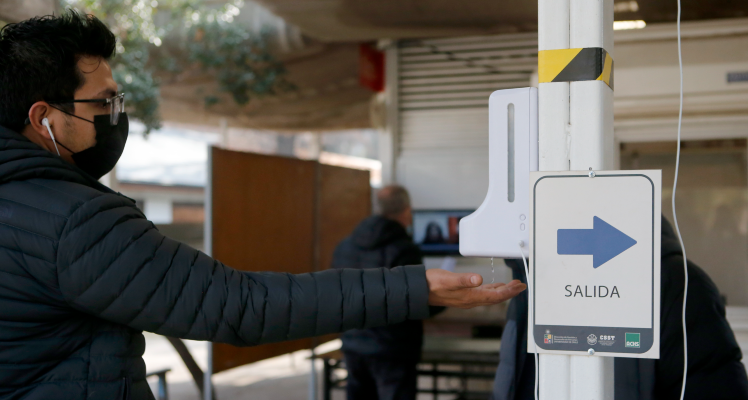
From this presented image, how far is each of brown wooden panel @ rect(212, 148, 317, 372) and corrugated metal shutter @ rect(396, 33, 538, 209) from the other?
1.17 metres

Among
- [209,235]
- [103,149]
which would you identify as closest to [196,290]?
[103,149]

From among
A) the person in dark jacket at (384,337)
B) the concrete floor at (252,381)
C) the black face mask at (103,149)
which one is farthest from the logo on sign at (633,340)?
the concrete floor at (252,381)

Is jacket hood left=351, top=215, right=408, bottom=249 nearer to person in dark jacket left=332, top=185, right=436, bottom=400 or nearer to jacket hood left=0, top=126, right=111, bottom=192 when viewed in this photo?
person in dark jacket left=332, top=185, right=436, bottom=400

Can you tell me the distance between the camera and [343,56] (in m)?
7.84

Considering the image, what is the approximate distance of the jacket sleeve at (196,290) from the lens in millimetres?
1144

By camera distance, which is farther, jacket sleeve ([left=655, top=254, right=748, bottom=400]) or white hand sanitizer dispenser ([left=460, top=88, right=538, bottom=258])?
jacket sleeve ([left=655, top=254, right=748, bottom=400])

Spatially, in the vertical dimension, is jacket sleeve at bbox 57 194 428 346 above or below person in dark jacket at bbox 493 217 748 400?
above

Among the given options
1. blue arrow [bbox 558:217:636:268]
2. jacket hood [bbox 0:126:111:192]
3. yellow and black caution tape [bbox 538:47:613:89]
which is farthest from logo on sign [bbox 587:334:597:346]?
jacket hood [bbox 0:126:111:192]

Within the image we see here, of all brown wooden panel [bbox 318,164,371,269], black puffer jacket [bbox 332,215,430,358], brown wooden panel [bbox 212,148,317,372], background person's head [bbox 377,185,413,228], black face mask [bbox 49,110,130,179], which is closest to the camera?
black face mask [bbox 49,110,130,179]

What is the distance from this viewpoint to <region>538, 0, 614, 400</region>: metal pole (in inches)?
43.5

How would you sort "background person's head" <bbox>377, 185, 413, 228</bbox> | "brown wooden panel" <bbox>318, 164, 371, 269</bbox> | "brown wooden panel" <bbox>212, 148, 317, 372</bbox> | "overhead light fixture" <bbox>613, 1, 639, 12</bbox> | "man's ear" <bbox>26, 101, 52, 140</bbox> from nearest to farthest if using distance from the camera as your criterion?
"man's ear" <bbox>26, 101, 52, 140</bbox>
"background person's head" <bbox>377, 185, 413, 228</bbox>
"overhead light fixture" <bbox>613, 1, 639, 12</bbox>
"brown wooden panel" <bbox>212, 148, 317, 372</bbox>
"brown wooden panel" <bbox>318, 164, 371, 269</bbox>

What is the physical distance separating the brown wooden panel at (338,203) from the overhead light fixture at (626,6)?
9.03ft

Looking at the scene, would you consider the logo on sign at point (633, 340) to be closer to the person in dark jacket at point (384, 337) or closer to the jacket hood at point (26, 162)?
the jacket hood at point (26, 162)

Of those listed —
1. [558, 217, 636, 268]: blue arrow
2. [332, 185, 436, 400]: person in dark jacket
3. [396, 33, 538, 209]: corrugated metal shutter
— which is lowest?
[332, 185, 436, 400]: person in dark jacket
